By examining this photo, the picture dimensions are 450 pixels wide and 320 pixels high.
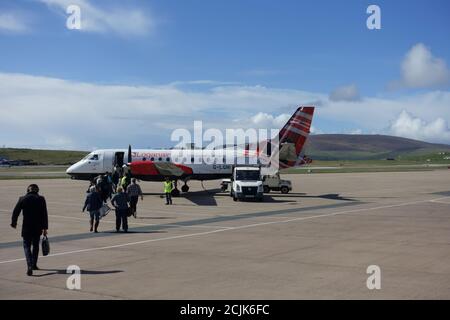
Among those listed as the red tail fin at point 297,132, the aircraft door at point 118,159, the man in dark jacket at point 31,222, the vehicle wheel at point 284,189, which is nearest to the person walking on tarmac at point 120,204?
the man in dark jacket at point 31,222

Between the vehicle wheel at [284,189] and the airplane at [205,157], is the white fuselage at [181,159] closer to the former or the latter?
the airplane at [205,157]

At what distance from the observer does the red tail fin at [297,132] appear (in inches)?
1585

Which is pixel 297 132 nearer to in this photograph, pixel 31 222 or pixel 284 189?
pixel 284 189

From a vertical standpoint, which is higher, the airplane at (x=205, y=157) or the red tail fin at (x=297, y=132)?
the red tail fin at (x=297, y=132)

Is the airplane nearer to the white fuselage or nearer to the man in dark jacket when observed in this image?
the white fuselage

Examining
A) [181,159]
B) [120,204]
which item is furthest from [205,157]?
[120,204]

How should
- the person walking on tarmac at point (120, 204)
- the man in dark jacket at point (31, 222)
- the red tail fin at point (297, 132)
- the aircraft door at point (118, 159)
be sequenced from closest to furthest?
1. the man in dark jacket at point (31, 222)
2. the person walking on tarmac at point (120, 204)
3. the aircraft door at point (118, 159)
4. the red tail fin at point (297, 132)

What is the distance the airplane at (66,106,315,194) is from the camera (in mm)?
40156

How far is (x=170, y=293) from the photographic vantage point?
10.4 m

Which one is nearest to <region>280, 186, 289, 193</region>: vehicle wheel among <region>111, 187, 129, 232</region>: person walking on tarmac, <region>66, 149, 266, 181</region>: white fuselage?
<region>66, 149, 266, 181</region>: white fuselage

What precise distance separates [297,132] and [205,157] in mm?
7635

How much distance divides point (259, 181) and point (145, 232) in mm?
16372
